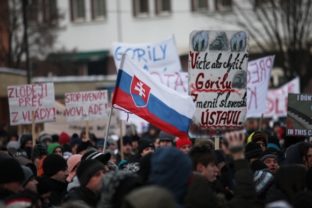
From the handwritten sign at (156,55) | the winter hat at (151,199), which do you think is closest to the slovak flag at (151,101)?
the winter hat at (151,199)

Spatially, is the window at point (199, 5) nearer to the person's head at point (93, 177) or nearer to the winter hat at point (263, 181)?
the winter hat at point (263, 181)

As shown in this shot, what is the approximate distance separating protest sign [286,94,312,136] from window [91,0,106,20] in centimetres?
3876

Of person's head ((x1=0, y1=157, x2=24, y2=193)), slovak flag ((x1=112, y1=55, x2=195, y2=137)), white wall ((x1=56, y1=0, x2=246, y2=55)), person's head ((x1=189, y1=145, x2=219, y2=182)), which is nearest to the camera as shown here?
person's head ((x1=0, y1=157, x2=24, y2=193))

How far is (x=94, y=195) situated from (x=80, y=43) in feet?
148

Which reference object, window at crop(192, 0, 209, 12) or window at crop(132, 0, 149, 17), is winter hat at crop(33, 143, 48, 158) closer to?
window at crop(192, 0, 209, 12)

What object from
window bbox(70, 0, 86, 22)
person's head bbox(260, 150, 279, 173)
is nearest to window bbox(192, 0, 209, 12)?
window bbox(70, 0, 86, 22)

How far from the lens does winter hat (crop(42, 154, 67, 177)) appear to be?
9609mm

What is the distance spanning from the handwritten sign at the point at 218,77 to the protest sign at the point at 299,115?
1.19 meters

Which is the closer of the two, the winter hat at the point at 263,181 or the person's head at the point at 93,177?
the person's head at the point at 93,177

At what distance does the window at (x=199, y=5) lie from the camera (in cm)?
4756

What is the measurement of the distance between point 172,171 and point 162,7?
4332 centimetres

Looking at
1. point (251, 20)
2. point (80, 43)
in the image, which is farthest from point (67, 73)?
point (251, 20)

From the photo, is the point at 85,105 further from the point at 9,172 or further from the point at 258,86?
the point at 9,172

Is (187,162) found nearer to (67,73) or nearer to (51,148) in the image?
(51,148)
